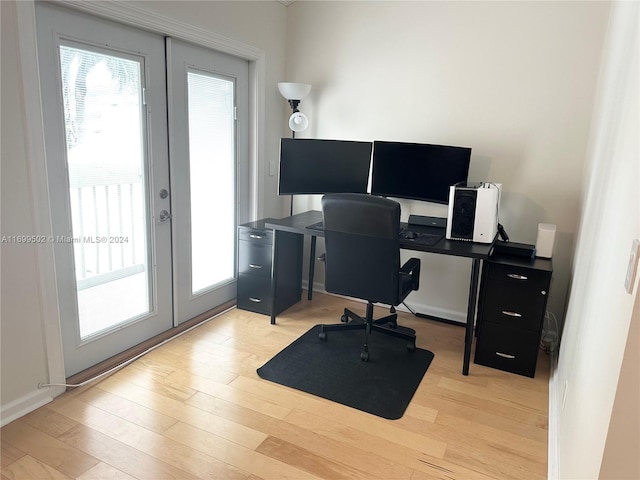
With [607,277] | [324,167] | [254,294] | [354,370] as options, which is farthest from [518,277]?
[254,294]

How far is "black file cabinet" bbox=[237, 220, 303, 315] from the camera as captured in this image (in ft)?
11.4

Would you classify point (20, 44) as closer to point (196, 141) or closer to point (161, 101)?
point (161, 101)

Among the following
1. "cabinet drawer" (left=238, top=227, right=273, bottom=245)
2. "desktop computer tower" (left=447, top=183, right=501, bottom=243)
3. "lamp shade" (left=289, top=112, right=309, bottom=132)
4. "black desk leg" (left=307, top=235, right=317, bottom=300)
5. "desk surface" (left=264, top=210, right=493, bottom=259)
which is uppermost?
"lamp shade" (left=289, top=112, right=309, bottom=132)

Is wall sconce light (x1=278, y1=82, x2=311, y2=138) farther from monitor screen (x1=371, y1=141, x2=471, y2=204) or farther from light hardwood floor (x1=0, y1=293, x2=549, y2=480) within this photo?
light hardwood floor (x1=0, y1=293, x2=549, y2=480)

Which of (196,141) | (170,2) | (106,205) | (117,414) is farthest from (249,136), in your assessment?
(117,414)

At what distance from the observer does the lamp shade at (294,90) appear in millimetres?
3529

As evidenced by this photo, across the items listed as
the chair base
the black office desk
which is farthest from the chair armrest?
the chair base

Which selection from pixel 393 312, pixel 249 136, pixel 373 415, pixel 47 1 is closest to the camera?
pixel 47 1

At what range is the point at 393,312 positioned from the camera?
3.46m

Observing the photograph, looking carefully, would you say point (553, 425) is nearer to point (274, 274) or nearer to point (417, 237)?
point (417, 237)

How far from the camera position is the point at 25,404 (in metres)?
2.23

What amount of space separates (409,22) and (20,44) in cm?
250

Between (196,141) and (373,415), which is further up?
(196,141)

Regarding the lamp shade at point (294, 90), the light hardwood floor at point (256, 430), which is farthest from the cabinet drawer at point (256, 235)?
the lamp shade at point (294, 90)
